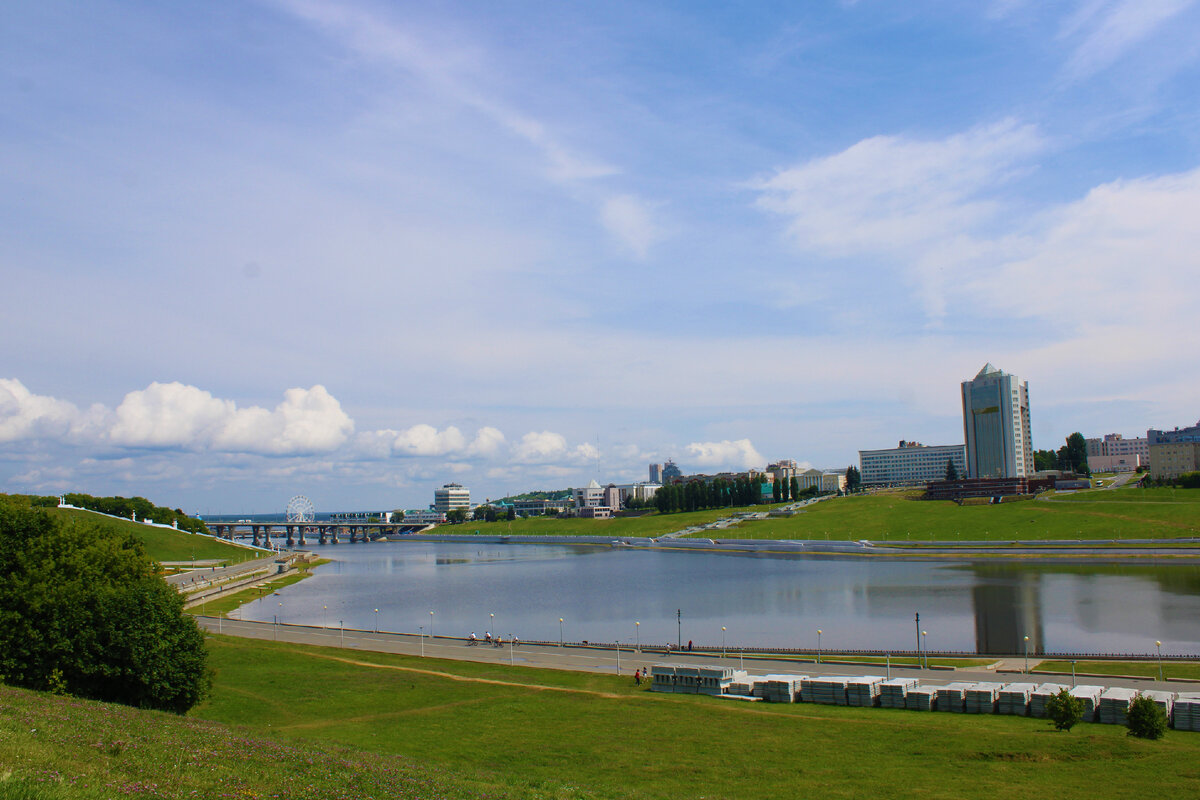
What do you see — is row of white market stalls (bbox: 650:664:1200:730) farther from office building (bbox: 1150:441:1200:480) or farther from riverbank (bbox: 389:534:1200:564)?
office building (bbox: 1150:441:1200:480)

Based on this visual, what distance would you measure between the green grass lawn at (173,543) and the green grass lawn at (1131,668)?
11943 cm

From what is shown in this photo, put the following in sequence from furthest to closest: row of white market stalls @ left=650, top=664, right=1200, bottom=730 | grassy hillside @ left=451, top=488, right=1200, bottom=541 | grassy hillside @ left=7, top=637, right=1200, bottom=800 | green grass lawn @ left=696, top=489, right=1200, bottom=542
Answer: grassy hillside @ left=451, top=488, right=1200, bottom=541 < green grass lawn @ left=696, top=489, right=1200, bottom=542 < row of white market stalls @ left=650, top=664, right=1200, bottom=730 < grassy hillside @ left=7, top=637, right=1200, bottom=800

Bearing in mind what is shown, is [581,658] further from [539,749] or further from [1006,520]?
[1006,520]

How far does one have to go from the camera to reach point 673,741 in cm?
2861

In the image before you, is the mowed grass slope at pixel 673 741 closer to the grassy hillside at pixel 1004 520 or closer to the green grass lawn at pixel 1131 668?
the green grass lawn at pixel 1131 668

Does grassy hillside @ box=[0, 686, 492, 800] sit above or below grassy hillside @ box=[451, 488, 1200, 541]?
above

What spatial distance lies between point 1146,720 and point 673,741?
602 inches

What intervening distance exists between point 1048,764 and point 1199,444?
207m

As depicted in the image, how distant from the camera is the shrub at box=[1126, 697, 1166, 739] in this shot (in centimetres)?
2653

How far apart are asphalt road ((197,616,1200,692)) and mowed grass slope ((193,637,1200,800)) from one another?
22.3 ft

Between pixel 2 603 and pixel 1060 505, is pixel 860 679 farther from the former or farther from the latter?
pixel 1060 505

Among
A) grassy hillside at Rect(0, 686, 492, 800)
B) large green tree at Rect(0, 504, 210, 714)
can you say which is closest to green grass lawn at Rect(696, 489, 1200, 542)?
large green tree at Rect(0, 504, 210, 714)

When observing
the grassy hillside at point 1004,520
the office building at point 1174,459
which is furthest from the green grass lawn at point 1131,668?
the office building at point 1174,459

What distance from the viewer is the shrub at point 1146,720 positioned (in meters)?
26.5
